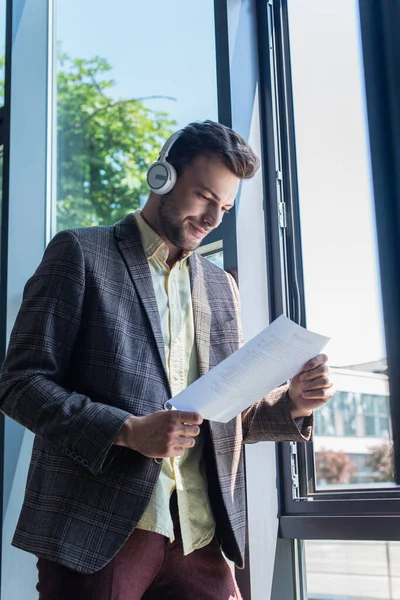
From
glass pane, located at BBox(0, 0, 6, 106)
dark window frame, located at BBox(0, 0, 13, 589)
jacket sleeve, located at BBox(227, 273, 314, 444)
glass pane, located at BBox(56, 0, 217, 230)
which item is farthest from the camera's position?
glass pane, located at BBox(0, 0, 6, 106)

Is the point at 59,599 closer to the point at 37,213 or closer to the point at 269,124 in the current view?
the point at 269,124

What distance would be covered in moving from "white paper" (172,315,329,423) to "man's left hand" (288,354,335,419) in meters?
0.10

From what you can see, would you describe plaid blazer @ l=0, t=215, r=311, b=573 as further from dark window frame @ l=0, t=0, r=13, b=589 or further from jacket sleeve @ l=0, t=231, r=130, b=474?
dark window frame @ l=0, t=0, r=13, b=589

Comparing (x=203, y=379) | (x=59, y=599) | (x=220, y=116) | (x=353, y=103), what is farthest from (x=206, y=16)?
(x=59, y=599)

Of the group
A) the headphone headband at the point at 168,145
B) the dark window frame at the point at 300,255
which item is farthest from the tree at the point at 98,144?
the headphone headband at the point at 168,145

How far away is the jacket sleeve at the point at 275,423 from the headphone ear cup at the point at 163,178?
534 mm

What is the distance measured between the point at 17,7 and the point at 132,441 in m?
2.27

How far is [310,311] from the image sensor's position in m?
2.00

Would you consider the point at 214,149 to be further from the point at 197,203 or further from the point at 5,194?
the point at 5,194

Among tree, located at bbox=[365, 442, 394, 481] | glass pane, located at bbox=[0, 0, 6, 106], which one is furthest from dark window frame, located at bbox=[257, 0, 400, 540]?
glass pane, located at bbox=[0, 0, 6, 106]

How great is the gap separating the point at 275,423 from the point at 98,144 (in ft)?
8.23

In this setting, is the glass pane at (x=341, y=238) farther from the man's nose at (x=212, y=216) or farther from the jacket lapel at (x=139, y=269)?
the jacket lapel at (x=139, y=269)

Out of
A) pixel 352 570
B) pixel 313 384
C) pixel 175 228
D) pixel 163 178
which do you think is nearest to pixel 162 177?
Result: pixel 163 178

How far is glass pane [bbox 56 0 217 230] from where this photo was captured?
2.43 metres
